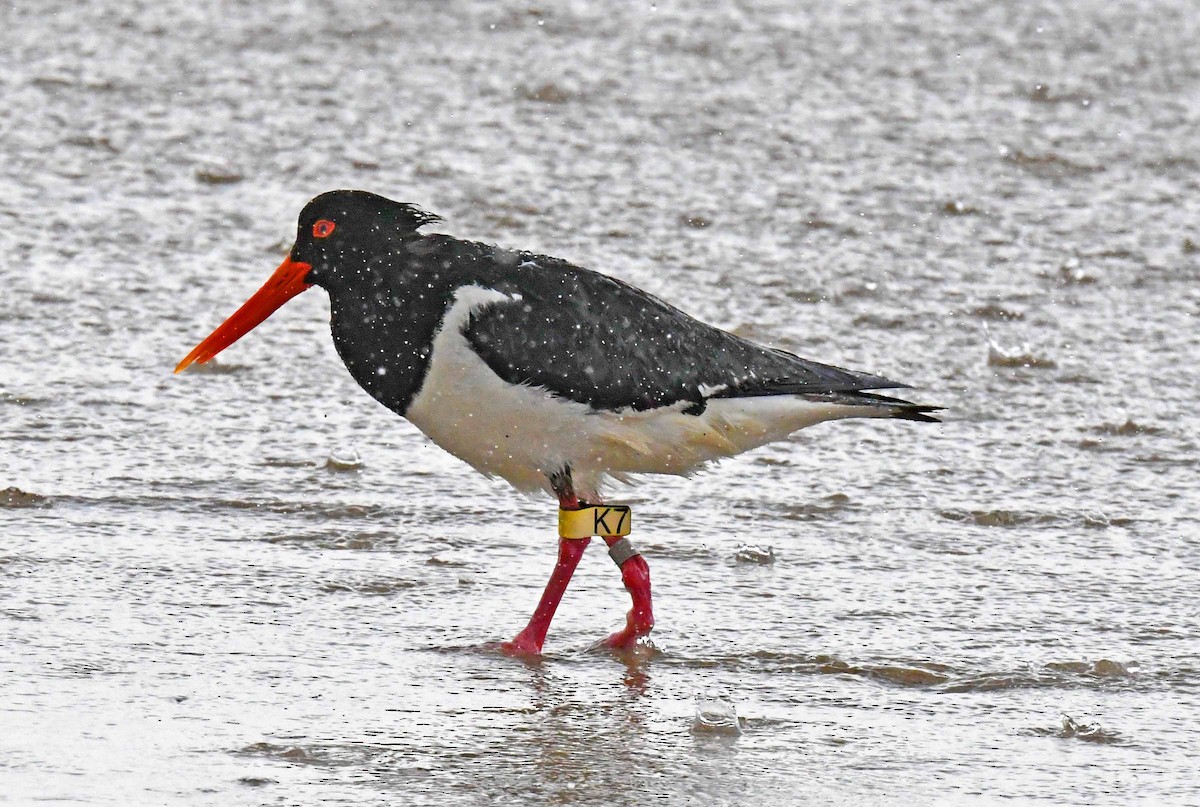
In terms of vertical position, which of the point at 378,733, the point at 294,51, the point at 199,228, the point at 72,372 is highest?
the point at 294,51

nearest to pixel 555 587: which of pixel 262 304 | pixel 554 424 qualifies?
pixel 554 424

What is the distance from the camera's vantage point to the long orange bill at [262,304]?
588cm

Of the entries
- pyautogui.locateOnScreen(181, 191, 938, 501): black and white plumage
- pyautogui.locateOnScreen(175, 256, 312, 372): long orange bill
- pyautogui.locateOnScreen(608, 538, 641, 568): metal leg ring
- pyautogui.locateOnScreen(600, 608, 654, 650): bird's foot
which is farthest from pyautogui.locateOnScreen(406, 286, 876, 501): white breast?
pyautogui.locateOnScreen(175, 256, 312, 372): long orange bill

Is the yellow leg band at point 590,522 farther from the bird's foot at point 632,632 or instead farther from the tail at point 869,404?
the tail at point 869,404

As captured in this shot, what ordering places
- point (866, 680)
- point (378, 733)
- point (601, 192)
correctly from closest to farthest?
1. point (378, 733)
2. point (866, 680)
3. point (601, 192)

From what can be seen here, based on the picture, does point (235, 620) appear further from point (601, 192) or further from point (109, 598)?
point (601, 192)

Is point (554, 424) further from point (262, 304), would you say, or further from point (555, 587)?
point (262, 304)

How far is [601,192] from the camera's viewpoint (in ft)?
32.7

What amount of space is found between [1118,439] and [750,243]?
8.27 feet

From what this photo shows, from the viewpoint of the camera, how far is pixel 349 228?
5.68m

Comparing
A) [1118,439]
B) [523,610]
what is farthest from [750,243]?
[523,610]

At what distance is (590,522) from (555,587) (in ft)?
0.76

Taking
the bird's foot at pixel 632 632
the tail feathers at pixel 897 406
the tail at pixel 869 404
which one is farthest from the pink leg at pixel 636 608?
the tail feathers at pixel 897 406

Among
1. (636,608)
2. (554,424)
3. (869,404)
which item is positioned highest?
(869,404)
